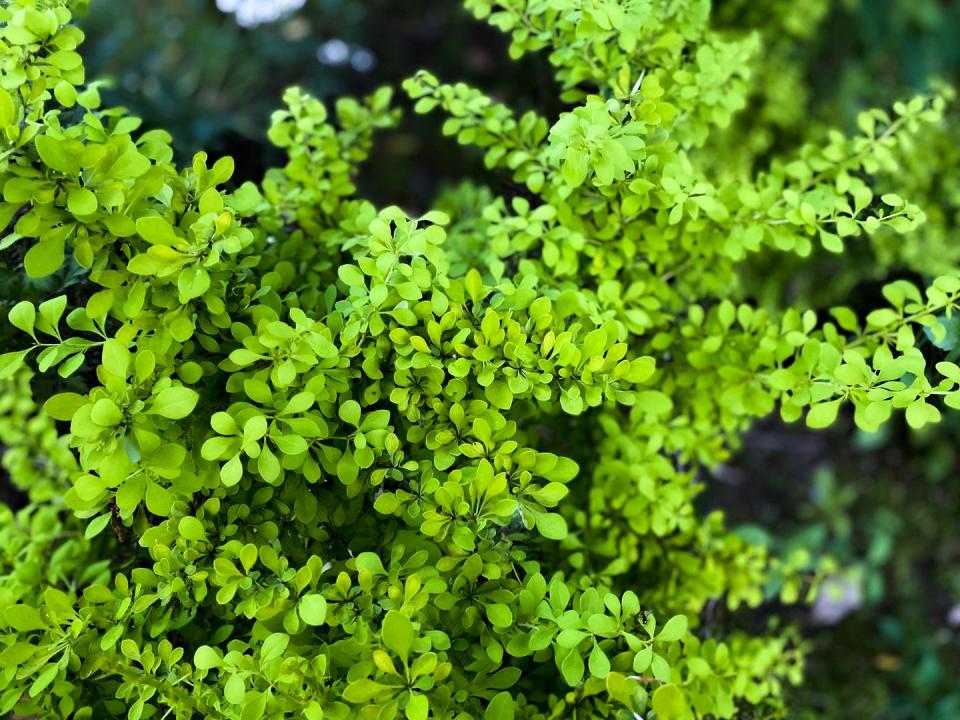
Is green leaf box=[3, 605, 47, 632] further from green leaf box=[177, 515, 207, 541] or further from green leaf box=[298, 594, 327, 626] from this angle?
green leaf box=[298, 594, 327, 626]

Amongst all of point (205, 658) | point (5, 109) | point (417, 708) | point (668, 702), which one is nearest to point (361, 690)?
point (417, 708)

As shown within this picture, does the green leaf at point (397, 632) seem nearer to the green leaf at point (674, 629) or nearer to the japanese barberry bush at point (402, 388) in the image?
the japanese barberry bush at point (402, 388)

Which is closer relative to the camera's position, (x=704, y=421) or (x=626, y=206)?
(x=626, y=206)

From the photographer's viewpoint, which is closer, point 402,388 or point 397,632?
point 397,632

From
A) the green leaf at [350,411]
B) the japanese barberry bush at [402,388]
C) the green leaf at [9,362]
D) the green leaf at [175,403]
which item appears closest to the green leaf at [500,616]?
the japanese barberry bush at [402,388]

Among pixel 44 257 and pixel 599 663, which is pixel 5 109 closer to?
pixel 44 257

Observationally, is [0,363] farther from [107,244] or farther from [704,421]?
[704,421]

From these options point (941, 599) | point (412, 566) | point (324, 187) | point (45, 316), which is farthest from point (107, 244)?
point (941, 599)
